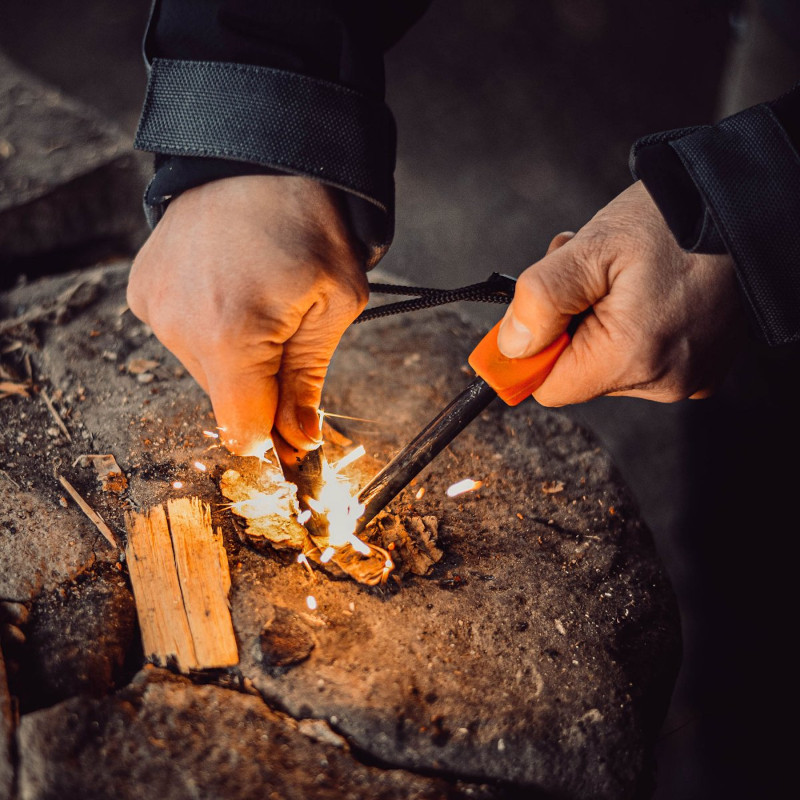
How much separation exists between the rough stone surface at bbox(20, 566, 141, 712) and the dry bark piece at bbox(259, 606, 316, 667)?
246 mm

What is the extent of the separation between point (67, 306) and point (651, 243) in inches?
57.5

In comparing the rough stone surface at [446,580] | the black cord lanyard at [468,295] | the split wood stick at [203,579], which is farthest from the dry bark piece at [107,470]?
the black cord lanyard at [468,295]

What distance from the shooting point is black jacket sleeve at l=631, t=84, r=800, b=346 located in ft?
3.96

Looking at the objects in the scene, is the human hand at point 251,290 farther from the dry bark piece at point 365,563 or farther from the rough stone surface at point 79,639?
the rough stone surface at point 79,639

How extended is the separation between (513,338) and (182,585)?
776mm

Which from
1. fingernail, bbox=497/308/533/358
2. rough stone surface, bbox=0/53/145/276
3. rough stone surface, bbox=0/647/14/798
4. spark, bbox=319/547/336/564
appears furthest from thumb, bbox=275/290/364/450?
rough stone surface, bbox=0/53/145/276

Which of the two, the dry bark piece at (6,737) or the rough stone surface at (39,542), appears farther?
the rough stone surface at (39,542)

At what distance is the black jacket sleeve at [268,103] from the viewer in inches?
51.6

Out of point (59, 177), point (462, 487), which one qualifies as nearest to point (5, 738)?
point (462, 487)

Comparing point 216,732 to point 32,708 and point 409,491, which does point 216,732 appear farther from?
point 409,491

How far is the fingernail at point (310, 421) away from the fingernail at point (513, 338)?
0.44m

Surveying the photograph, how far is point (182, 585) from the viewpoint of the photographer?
4.15 ft

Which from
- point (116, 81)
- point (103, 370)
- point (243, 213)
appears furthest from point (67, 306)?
point (116, 81)

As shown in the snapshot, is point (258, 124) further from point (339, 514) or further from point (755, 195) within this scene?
point (755, 195)
